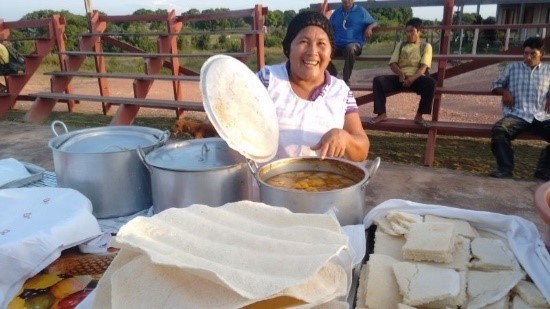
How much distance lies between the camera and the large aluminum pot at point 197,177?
1.50 meters

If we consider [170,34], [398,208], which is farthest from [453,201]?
[170,34]

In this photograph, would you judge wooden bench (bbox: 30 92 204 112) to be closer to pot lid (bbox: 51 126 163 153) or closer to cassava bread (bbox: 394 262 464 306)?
pot lid (bbox: 51 126 163 153)

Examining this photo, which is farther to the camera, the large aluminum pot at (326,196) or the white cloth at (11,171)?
the white cloth at (11,171)

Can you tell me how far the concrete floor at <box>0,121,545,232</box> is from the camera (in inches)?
148

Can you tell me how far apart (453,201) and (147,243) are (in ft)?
11.3

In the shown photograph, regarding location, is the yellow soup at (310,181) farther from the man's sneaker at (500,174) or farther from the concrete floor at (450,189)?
the man's sneaker at (500,174)

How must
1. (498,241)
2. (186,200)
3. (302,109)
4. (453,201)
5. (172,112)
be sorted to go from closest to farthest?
(498,241), (186,200), (302,109), (453,201), (172,112)

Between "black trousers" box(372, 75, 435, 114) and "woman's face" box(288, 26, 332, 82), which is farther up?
"woman's face" box(288, 26, 332, 82)

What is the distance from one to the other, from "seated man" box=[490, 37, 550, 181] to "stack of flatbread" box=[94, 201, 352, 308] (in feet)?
13.5

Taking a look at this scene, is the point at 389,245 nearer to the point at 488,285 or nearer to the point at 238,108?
the point at 488,285

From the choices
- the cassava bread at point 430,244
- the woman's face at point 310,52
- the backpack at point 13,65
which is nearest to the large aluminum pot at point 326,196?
the cassava bread at point 430,244

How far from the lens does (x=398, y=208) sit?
1572 mm

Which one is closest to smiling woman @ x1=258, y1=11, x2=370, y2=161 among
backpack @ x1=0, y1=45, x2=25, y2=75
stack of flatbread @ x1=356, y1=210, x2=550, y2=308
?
stack of flatbread @ x1=356, y1=210, x2=550, y2=308

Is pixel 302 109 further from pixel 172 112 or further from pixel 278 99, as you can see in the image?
pixel 172 112
